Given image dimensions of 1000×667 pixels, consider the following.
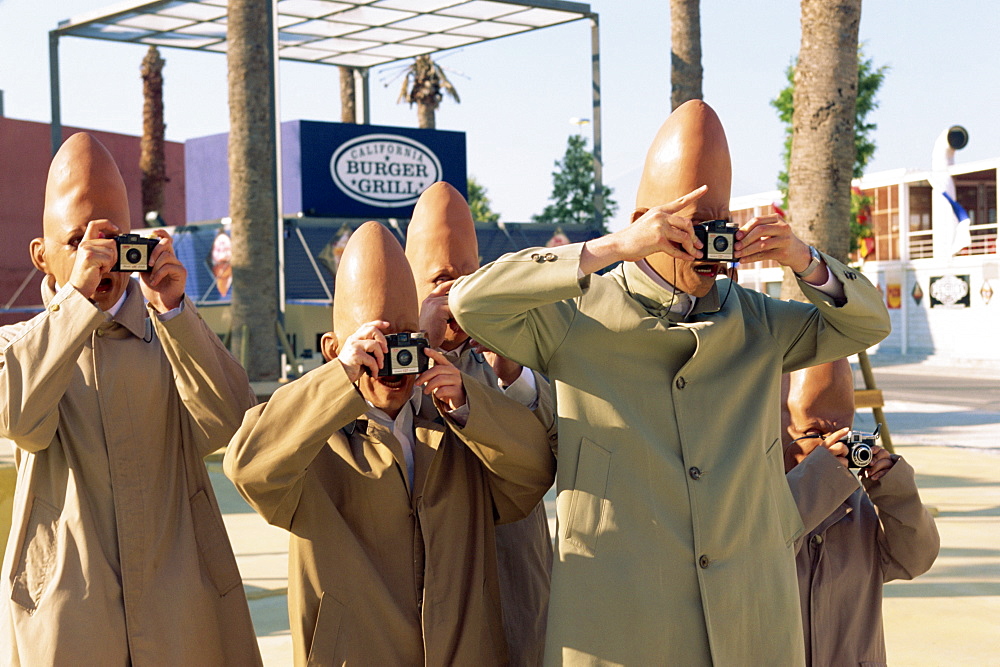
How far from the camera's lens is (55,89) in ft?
53.8

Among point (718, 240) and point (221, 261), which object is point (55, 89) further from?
point (718, 240)

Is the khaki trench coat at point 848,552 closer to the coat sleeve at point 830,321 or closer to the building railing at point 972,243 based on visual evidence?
the coat sleeve at point 830,321

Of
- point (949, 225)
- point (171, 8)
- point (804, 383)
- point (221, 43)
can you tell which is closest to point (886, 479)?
point (804, 383)

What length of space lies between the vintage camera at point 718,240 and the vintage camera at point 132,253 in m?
1.56

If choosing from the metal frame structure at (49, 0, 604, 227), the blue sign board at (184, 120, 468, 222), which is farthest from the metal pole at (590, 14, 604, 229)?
the blue sign board at (184, 120, 468, 222)

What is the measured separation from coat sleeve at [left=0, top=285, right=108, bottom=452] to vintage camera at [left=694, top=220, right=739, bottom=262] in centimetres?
163

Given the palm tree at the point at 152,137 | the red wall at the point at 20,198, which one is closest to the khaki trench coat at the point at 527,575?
the palm tree at the point at 152,137

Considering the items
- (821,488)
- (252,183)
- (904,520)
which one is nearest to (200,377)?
(821,488)

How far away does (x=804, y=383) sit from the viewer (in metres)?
3.65

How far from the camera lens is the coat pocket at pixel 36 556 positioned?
10.2ft

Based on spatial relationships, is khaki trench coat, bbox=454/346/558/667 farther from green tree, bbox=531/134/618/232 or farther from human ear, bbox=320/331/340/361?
green tree, bbox=531/134/618/232

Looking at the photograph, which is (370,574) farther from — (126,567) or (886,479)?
(886,479)

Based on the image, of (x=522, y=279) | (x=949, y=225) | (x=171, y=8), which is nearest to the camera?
(x=522, y=279)

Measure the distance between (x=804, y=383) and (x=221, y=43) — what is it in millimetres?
17297
